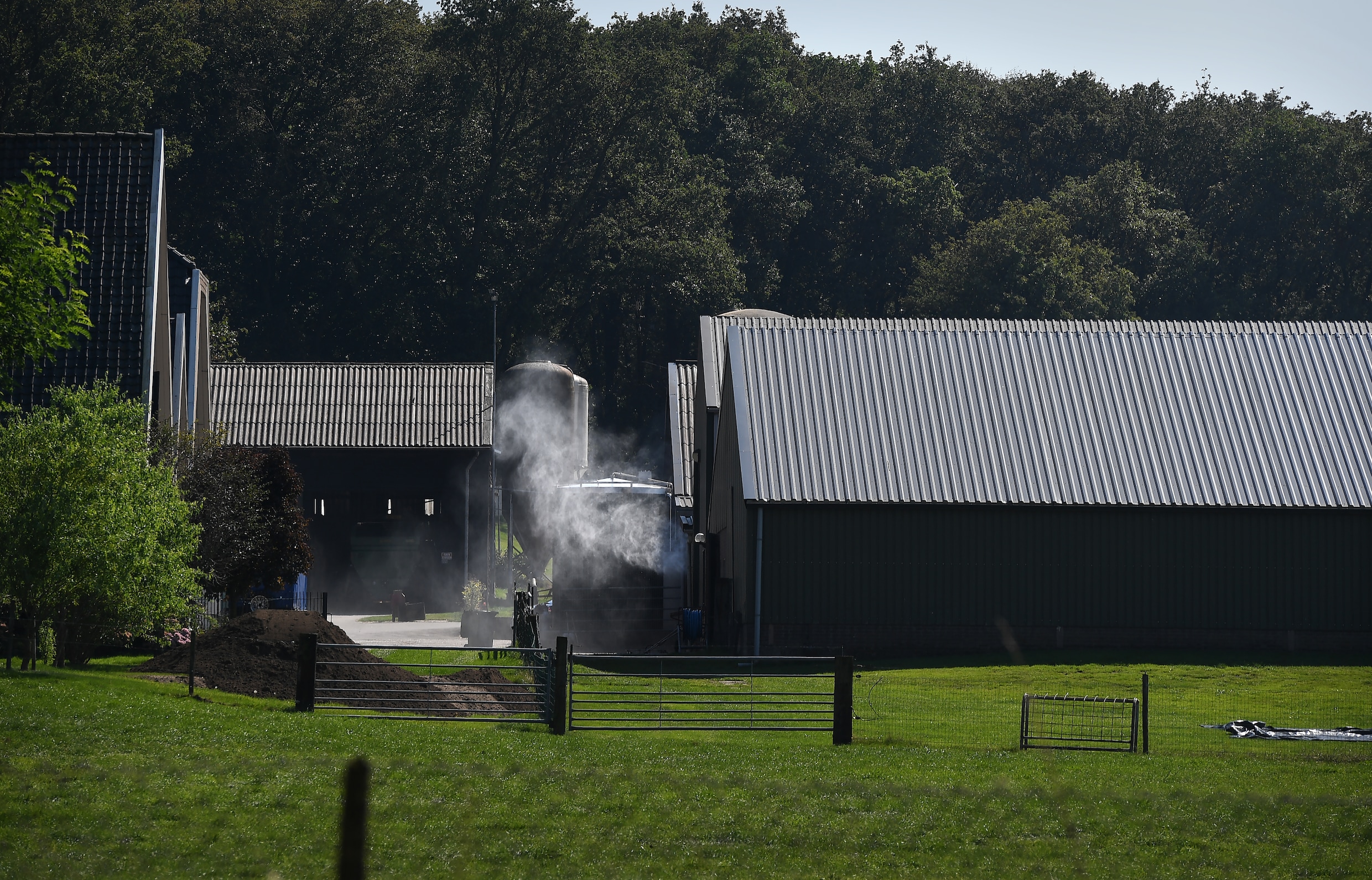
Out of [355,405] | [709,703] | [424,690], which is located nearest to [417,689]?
[424,690]

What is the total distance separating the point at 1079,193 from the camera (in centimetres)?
7725

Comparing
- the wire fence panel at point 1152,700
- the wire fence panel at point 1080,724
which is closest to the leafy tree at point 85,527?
the wire fence panel at point 1152,700

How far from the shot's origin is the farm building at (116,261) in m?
27.0

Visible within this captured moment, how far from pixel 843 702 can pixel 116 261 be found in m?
19.3

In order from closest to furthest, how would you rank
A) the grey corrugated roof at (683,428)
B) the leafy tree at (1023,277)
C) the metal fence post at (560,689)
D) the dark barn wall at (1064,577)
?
the metal fence post at (560,689)
the dark barn wall at (1064,577)
the grey corrugated roof at (683,428)
the leafy tree at (1023,277)

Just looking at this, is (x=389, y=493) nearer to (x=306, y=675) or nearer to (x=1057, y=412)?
(x=1057, y=412)

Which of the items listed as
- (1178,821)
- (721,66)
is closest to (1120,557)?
(1178,821)

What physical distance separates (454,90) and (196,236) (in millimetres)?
14150

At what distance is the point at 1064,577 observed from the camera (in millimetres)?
27875

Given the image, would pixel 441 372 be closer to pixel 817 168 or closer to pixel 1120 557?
pixel 1120 557

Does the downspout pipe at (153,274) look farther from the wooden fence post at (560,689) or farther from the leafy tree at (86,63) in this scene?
the leafy tree at (86,63)

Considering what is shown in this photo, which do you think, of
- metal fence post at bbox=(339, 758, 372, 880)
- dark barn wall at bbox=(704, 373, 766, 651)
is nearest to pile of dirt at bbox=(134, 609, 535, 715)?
dark barn wall at bbox=(704, 373, 766, 651)

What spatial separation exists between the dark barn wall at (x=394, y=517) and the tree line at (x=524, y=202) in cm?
1986

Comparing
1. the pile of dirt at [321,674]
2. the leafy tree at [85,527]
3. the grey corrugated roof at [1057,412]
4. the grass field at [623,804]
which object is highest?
the grey corrugated roof at [1057,412]
